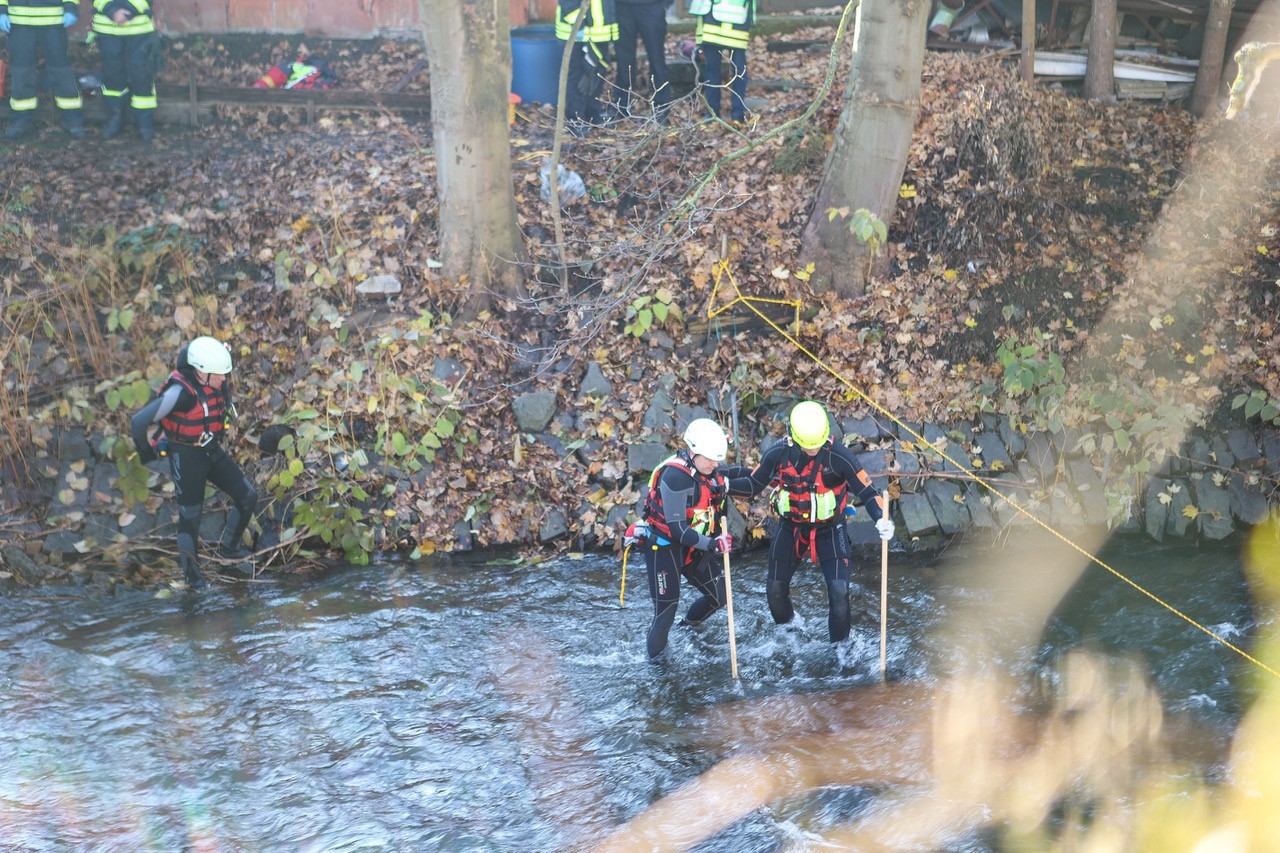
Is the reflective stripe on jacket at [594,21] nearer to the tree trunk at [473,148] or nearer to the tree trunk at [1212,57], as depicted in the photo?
the tree trunk at [473,148]

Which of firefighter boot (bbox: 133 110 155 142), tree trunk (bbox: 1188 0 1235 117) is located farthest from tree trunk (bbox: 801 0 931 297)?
firefighter boot (bbox: 133 110 155 142)

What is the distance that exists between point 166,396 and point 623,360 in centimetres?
387

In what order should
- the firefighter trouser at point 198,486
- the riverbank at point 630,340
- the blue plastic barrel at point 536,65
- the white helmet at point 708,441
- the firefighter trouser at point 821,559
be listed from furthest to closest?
the blue plastic barrel at point 536,65
the riverbank at point 630,340
the firefighter trouser at point 198,486
the firefighter trouser at point 821,559
the white helmet at point 708,441

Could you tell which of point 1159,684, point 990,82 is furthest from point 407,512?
point 990,82

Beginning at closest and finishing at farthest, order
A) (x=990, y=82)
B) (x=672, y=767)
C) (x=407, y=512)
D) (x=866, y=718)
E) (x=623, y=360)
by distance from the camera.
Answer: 1. (x=672, y=767)
2. (x=866, y=718)
3. (x=407, y=512)
4. (x=623, y=360)
5. (x=990, y=82)

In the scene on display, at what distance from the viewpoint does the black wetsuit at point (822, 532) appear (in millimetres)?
7234

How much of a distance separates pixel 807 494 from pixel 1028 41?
7.46m

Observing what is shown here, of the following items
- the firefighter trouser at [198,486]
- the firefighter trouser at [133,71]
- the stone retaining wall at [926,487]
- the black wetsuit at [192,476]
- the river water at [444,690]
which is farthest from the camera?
the firefighter trouser at [133,71]

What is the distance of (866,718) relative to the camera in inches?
274

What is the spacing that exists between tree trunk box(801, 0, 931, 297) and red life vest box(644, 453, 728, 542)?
374 centimetres

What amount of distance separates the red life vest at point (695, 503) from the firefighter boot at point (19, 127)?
9.25 metres

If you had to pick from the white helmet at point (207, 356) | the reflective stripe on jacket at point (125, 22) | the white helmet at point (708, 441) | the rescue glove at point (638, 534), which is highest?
the reflective stripe on jacket at point (125, 22)

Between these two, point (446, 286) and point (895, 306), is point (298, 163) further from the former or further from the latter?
point (895, 306)

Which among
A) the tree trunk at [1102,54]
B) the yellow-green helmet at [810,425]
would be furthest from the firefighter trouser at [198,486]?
the tree trunk at [1102,54]
